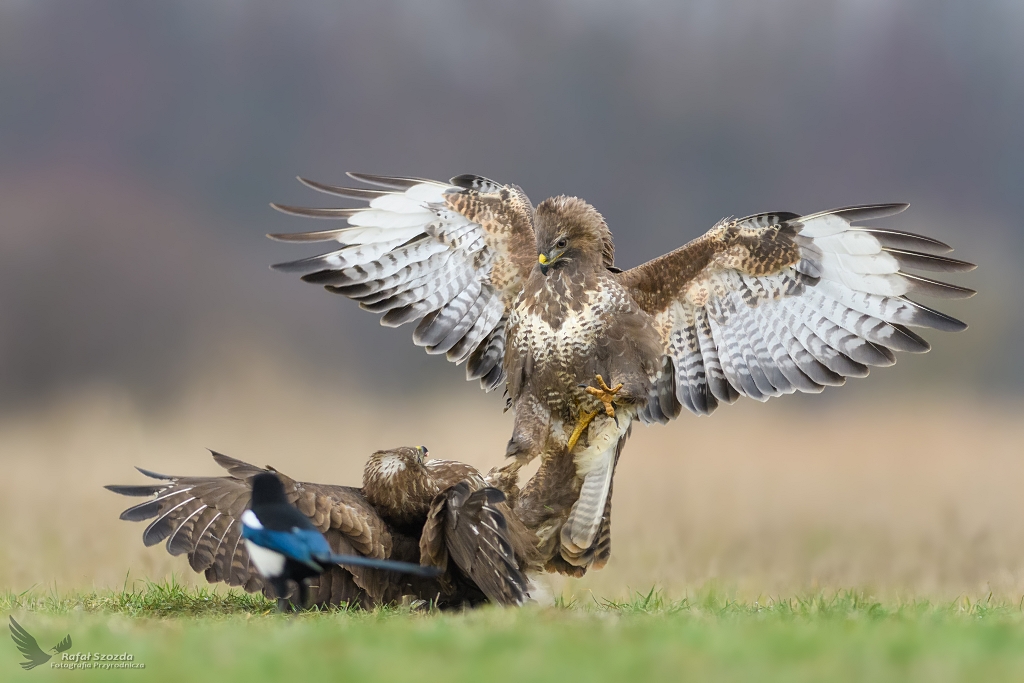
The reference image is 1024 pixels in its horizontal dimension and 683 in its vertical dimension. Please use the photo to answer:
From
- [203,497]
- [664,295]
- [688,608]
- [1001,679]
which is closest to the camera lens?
[1001,679]

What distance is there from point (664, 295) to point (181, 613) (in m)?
3.21

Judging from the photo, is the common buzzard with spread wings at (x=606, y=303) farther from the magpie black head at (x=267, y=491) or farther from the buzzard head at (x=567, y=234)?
the magpie black head at (x=267, y=491)

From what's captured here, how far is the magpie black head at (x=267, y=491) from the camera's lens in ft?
14.4

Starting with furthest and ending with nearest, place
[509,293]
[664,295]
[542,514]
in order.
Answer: [509,293] < [664,295] < [542,514]

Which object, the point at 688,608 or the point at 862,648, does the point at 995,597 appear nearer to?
the point at 688,608

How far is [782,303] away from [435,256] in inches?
86.0

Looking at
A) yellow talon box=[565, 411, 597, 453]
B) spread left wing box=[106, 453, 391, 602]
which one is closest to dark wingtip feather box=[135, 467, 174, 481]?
spread left wing box=[106, 453, 391, 602]

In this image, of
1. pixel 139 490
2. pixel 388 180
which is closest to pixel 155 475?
pixel 139 490

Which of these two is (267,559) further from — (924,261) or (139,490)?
(924,261)

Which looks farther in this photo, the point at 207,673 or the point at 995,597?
the point at 995,597

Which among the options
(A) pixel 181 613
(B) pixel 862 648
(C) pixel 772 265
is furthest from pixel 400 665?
(C) pixel 772 265

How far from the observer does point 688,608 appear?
4770 millimetres

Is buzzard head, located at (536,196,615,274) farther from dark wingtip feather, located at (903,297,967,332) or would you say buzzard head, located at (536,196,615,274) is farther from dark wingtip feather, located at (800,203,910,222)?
dark wingtip feather, located at (903,297,967,332)

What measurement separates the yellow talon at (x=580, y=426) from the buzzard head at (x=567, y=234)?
0.84 m
